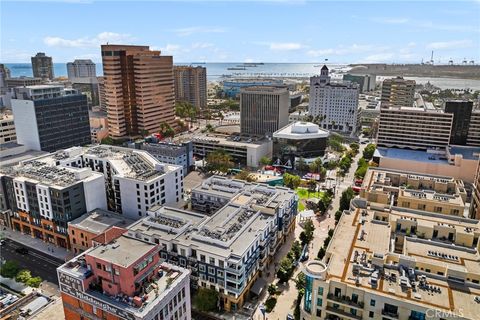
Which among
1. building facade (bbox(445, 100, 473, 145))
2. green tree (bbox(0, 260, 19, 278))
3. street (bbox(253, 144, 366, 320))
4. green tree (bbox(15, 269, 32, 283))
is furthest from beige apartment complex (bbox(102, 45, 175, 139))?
building facade (bbox(445, 100, 473, 145))

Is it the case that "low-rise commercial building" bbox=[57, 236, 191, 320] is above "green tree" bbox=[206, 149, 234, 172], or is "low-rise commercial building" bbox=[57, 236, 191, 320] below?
above

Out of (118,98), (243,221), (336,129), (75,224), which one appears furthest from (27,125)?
(336,129)

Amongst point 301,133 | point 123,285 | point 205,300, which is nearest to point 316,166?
point 301,133

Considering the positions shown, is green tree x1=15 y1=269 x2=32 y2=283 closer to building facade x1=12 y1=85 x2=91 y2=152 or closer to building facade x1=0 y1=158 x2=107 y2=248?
building facade x1=0 y1=158 x2=107 y2=248

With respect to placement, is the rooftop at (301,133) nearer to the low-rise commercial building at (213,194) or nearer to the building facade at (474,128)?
the building facade at (474,128)

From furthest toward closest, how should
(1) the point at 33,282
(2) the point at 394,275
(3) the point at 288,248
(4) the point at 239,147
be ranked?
1. (4) the point at 239,147
2. (3) the point at 288,248
3. (1) the point at 33,282
4. (2) the point at 394,275

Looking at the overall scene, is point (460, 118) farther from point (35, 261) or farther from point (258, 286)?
point (35, 261)
